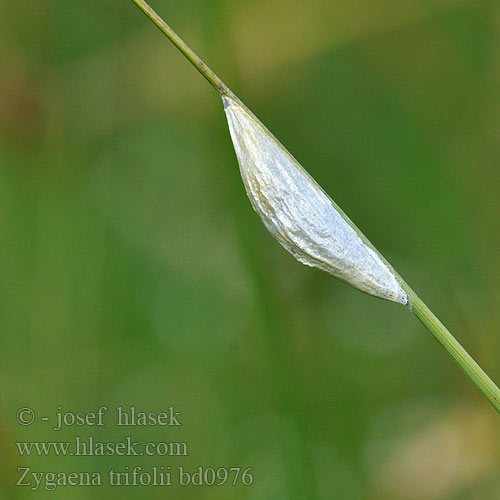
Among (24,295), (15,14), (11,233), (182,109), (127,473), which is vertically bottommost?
(127,473)

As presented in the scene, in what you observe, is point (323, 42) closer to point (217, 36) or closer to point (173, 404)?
point (217, 36)

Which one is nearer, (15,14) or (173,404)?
(173,404)

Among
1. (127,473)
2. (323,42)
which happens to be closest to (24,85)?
(323,42)

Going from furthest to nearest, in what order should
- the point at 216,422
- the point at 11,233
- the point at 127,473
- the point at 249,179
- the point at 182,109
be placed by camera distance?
the point at 182,109, the point at 11,233, the point at 216,422, the point at 127,473, the point at 249,179

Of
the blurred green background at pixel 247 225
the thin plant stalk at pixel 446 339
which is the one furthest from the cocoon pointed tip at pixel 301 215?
the blurred green background at pixel 247 225

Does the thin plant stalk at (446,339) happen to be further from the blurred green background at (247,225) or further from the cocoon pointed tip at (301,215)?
the blurred green background at (247,225)
